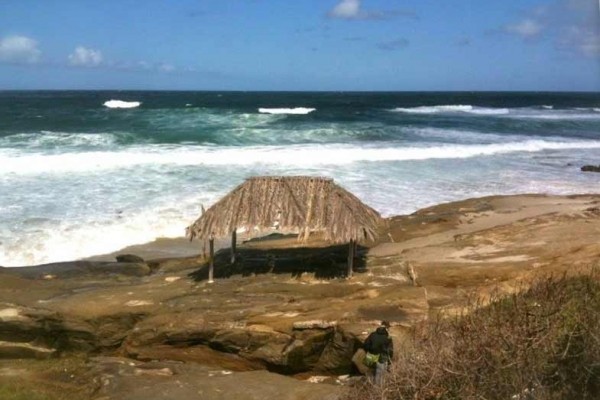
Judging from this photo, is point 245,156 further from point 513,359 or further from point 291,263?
point 513,359

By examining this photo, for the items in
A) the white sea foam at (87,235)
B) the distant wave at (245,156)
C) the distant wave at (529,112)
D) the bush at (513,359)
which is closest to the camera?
the bush at (513,359)

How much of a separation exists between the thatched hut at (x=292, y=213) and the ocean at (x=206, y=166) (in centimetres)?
530

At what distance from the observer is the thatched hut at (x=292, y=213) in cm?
927

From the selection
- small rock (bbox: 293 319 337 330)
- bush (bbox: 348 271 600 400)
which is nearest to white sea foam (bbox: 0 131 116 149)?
small rock (bbox: 293 319 337 330)

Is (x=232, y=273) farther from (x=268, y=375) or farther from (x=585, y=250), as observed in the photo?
(x=585, y=250)

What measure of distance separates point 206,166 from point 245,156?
12.2 feet

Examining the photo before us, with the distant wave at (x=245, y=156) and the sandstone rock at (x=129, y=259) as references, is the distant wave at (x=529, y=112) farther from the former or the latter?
the sandstone rock at (x=129, y=259)

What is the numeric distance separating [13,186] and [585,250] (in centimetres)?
1674

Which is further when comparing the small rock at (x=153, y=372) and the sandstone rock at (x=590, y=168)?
the sandstone rock at (x=590, y=168)

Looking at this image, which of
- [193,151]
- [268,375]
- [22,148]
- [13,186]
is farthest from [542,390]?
[22,148]

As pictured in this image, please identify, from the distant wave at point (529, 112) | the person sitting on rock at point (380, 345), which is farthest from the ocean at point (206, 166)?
the distant wave at point (529, 112)

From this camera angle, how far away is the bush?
4.74 metres

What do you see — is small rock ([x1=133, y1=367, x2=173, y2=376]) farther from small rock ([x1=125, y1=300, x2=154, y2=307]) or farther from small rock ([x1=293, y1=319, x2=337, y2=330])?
small rock ([x1=293, y1=319, x2=337, y2=330])

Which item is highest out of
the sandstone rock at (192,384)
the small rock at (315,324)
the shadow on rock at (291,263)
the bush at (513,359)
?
the bush at (513,359)
